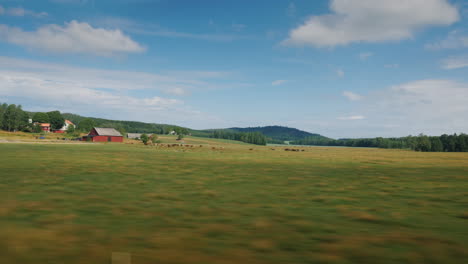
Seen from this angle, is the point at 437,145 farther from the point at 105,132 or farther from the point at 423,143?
the point at 105,132

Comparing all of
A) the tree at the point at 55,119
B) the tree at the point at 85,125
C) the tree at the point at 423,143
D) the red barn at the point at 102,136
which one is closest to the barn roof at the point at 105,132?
the red barn at the point at 102,136

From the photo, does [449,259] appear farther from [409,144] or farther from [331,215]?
[409,144]

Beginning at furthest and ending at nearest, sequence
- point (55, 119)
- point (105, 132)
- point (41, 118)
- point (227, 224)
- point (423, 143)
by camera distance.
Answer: point (55, 119)
point (41, 118)
point (423, 143)
point (105, 132)
point (227, 224)

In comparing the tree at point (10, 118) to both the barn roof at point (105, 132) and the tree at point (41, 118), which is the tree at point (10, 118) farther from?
the barn roof at point (105, 132)

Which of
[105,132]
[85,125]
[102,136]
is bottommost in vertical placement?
[102,136]

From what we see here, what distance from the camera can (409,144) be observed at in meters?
160

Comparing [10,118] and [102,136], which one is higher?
[10,118]

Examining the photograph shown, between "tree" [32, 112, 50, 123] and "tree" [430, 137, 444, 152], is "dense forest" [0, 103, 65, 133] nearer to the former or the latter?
"tree" [32, 112, 50, 123]

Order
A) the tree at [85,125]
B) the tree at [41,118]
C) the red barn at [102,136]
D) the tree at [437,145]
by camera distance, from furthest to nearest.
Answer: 1. the tree at [41,118]
2. the tree at [85,125]
3. the tree at [437,145]
4. the red barn at [102,136]

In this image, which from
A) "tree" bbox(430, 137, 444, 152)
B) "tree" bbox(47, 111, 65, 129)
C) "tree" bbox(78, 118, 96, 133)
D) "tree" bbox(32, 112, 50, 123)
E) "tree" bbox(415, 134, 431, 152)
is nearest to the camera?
"tree" bbox(430, 137, 444, 152)

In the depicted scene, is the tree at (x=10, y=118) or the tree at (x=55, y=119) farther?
the tree at (x=55, y=119)

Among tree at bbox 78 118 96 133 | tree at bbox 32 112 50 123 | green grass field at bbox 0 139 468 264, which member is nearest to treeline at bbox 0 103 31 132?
tree at bbox 32 112 50 123

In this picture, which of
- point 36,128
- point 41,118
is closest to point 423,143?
point 36,128

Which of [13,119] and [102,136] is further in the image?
[13,119]
